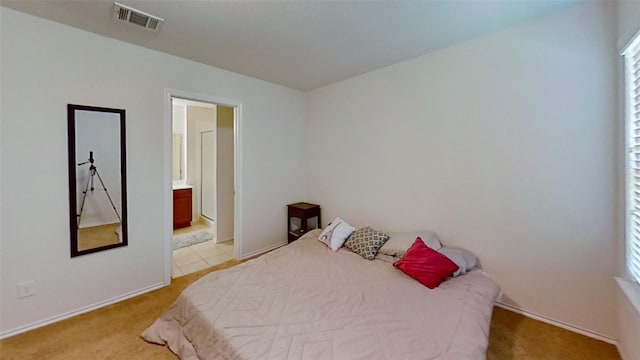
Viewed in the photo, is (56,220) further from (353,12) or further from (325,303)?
(353,12)

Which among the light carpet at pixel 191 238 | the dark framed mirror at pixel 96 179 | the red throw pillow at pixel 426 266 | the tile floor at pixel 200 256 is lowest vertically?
the tile floor at pixel 200 256

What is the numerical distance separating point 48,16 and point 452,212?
378 centimetres

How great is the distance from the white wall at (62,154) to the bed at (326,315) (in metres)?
0.92

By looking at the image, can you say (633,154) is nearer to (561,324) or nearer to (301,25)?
(561,324)

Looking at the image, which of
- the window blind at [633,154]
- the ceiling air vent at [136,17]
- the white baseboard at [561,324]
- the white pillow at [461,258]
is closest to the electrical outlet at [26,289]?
the ceiling air vent at [136,17]

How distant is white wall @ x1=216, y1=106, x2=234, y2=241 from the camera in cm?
420

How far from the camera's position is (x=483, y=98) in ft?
7.95

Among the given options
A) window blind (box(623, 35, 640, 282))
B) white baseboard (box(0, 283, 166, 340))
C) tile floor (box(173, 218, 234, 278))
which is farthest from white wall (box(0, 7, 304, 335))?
window blind (box(623, 35, 640, 282))

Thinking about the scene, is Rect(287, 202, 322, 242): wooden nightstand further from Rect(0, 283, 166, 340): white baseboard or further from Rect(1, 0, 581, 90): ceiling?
Rect(1, 0, 581, 90): ceiling

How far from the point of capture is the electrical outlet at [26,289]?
2.07 meters

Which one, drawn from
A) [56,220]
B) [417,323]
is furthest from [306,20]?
[56,220]

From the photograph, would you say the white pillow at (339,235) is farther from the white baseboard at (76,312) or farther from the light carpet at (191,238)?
the light carpet at (191,238)

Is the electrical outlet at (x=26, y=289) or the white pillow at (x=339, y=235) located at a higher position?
the white pillow at (x=339, y=235)

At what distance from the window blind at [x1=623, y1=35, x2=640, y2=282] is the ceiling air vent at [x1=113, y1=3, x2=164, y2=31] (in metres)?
3.25
